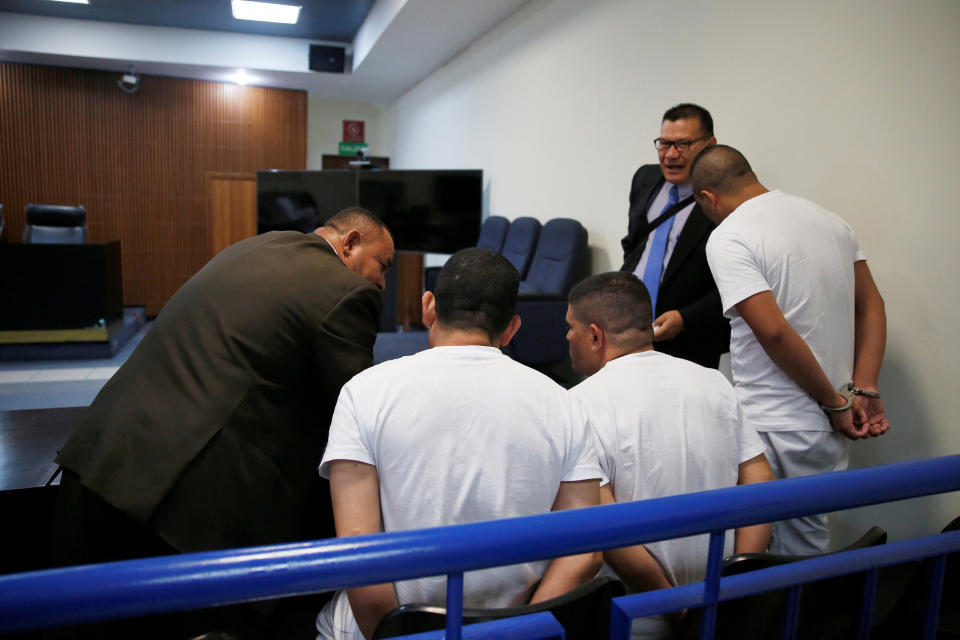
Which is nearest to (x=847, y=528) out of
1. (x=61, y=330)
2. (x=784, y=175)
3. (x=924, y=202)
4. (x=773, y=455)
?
(x=773, y=455)

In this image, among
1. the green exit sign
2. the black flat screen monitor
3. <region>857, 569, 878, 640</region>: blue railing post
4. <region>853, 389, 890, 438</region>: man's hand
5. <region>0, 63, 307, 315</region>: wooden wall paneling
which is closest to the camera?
<region>857, 569, 878, 640</region>: blue railing post

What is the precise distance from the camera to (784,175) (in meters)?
2.44

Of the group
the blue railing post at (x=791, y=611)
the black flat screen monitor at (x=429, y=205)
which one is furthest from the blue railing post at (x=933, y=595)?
the black flat screen monitor at (x=429, y=205)

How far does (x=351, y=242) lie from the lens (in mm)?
1713

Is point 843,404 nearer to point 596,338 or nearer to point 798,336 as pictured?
point 798,336

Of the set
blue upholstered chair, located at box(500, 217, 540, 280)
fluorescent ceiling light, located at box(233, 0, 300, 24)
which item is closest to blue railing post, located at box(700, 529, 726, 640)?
blue upholstered chair, located at box(500, 217, 540, 280)

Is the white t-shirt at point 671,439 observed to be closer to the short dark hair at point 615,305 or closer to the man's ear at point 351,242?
the short dark hair at point 615,305

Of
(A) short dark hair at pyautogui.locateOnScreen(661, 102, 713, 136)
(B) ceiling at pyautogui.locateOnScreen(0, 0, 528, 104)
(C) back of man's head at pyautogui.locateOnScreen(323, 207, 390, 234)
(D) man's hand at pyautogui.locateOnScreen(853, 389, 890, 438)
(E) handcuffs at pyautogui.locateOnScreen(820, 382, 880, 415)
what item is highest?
(B) ceiling at pyautogui.locateOnScreen(0, 0, 528, 104)

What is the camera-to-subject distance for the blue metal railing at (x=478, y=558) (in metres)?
0.54

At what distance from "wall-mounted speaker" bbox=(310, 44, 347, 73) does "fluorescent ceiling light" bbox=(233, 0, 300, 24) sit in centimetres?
61

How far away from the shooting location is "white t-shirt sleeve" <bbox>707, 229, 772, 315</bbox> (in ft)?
5.09

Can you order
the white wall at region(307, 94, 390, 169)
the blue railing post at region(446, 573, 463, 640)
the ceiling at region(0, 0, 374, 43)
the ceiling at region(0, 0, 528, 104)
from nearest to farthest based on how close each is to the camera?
the blue railing post at region(446, 573, 463, 640) < the ceiling at region(0, 0, 528, 104) < the ceiling at region(0, 0, 374, 43) < the white wall at region(307, 94, 390, 169)

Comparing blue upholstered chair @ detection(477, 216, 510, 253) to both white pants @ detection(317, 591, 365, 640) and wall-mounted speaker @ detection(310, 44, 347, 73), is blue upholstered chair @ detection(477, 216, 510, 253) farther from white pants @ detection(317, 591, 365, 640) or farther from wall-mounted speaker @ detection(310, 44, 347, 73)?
white pants @ detection(317, 591, 365, 640)

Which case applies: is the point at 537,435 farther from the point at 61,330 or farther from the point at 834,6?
the point at 61,330
